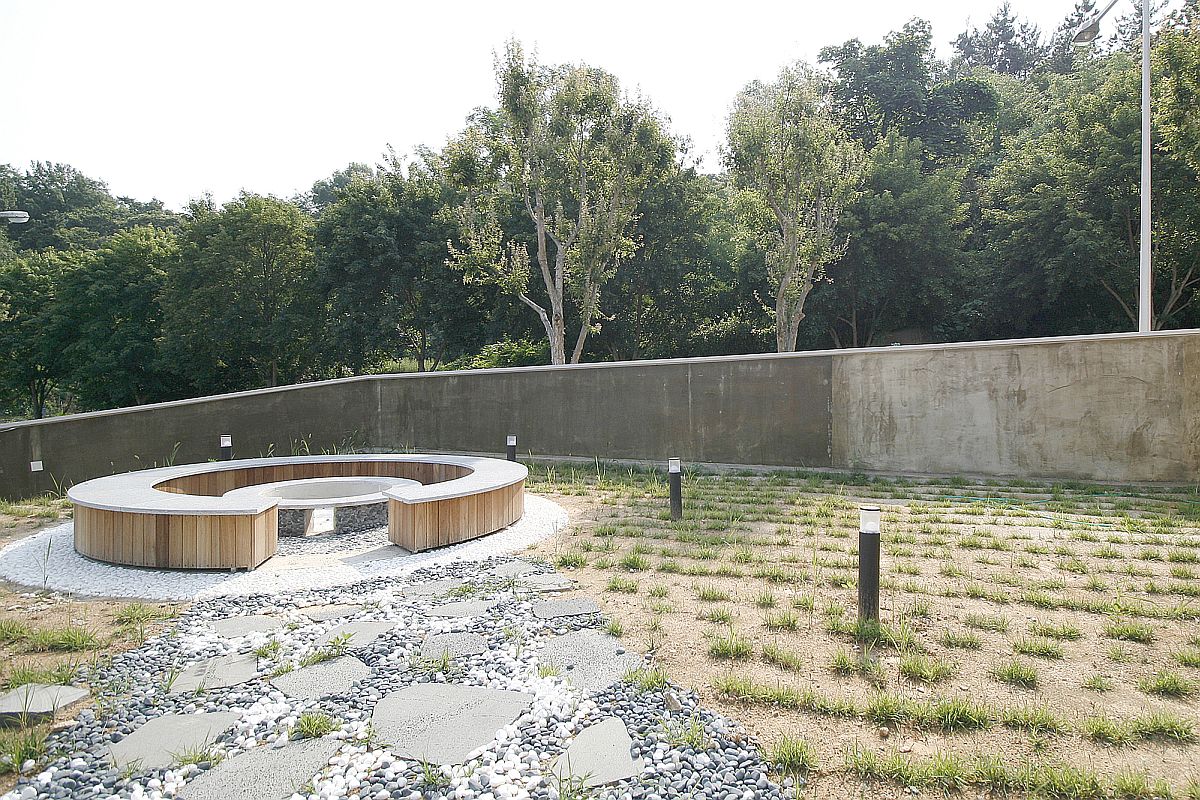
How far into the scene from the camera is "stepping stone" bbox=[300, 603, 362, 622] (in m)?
4.50

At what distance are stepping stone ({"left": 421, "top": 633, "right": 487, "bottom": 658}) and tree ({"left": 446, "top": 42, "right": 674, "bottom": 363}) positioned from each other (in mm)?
14056

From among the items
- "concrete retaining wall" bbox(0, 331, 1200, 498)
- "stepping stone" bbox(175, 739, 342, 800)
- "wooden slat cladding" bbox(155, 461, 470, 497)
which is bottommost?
"stepping stone" bbox(175, 739, 342, 800)

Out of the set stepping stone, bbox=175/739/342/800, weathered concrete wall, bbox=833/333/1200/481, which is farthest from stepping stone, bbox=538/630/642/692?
weathered concrete wall, bbox=833/333/1200/481

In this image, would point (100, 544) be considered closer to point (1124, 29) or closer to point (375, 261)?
point (375, 261)

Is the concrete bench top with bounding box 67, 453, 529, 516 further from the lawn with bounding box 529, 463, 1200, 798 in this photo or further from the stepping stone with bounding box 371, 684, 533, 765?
the stepping stone with bounding box 371, 684, 533, 765

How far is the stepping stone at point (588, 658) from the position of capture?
11.4ft

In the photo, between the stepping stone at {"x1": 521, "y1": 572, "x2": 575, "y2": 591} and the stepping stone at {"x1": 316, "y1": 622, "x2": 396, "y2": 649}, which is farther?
the stepping stone at {"x1": 521, "y1": 572, "x2": 575, "y2": 591}

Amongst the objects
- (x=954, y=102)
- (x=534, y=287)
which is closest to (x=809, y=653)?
(x=534, y=287)

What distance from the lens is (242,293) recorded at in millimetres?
23938

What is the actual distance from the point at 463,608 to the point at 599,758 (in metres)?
2.02

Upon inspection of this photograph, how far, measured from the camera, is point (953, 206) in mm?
20656

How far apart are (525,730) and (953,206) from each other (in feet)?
71.8

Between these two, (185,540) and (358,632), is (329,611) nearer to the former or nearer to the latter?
(358,632)

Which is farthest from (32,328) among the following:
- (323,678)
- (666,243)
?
(323,678)
